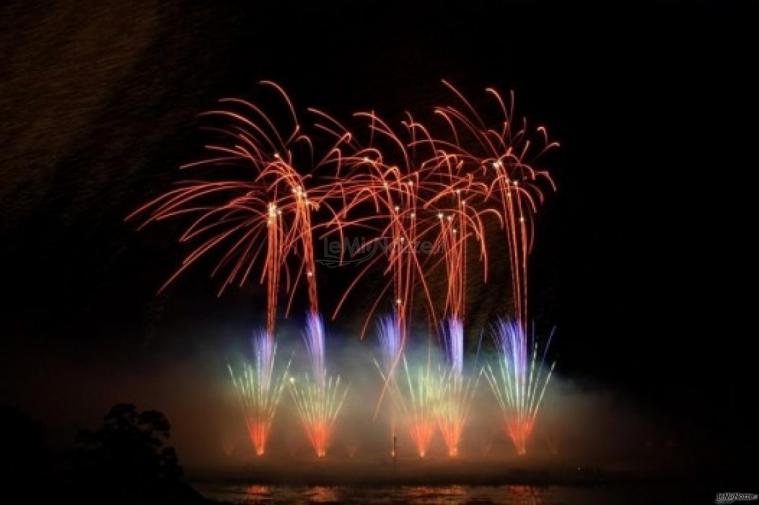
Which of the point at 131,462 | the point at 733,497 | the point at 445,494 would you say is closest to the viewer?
the point at 131,462

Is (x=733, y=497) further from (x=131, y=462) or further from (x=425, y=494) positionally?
(x=131, y=462)

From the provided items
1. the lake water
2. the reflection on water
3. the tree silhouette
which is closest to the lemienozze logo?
the lake water

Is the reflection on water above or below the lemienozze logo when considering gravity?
above

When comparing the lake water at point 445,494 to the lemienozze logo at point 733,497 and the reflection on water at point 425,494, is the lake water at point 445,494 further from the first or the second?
the lemienozze logo at point 733,497

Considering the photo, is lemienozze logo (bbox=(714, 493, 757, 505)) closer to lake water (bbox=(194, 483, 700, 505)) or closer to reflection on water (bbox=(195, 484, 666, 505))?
lake water (bbox=(194, 483, 700, 505))

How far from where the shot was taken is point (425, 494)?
2509 cm

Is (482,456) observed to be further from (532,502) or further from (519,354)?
(532,502)

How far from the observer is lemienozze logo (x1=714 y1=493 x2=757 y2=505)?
A: 21716 millimetres

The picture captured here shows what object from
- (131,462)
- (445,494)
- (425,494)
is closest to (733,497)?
(445,494)

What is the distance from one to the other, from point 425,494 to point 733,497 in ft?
26.9

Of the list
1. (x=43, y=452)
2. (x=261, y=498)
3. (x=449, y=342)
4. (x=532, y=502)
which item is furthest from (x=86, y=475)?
(x=449, y=342)

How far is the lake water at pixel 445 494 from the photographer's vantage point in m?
23.5

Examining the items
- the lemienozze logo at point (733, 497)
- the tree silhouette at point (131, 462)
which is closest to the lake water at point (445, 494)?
the lemienozze logo at point (733, 497)

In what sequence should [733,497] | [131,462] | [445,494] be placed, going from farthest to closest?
[445,494], [733,497], [131,462]
